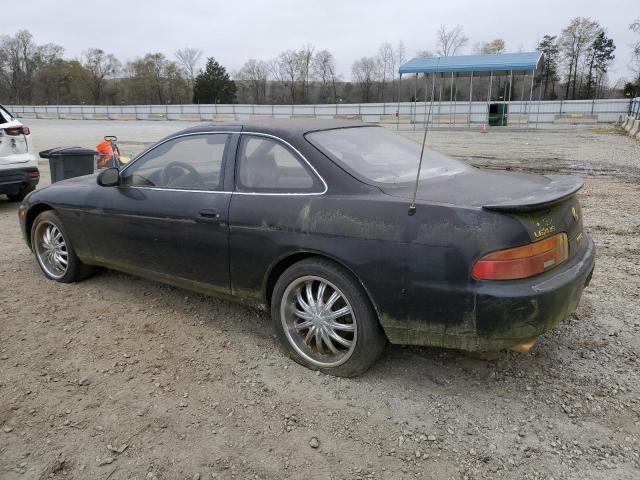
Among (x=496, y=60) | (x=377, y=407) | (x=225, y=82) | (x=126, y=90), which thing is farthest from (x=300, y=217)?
(x=126, y=90)

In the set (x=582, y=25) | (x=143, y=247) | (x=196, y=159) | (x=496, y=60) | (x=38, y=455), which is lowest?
(x=38, y=455)

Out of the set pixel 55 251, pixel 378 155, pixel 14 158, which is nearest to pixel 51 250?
pixel 55 251

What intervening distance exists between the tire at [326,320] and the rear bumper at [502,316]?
0.63ft

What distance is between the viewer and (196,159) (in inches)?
154

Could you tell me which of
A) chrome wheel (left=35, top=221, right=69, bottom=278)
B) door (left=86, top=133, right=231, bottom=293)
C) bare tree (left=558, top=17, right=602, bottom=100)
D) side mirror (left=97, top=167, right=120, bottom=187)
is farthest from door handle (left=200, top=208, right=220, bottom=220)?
bare tree (left=558, top=17, right=602, bottom=100)

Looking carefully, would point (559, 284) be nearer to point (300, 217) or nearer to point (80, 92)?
point (300, 217)

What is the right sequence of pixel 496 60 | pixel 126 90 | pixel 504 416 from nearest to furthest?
1. pixel 504 416
2. pixel 496 60
3. pixel 126 90

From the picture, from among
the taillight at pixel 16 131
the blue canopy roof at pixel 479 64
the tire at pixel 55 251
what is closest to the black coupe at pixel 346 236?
the tire at pixel 55 251

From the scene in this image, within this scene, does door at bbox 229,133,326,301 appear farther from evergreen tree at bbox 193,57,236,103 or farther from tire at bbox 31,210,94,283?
evergreen tree at bbox 193,57,236,103

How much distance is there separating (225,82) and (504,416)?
7831cm

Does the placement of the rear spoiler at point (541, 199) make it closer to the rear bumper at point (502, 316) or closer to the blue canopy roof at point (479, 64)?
the rear bumper at point (502, 316)

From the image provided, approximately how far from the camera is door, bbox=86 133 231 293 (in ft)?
11.8

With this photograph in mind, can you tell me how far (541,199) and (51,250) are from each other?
4.32 metres

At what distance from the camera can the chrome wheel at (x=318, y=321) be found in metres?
3.12
